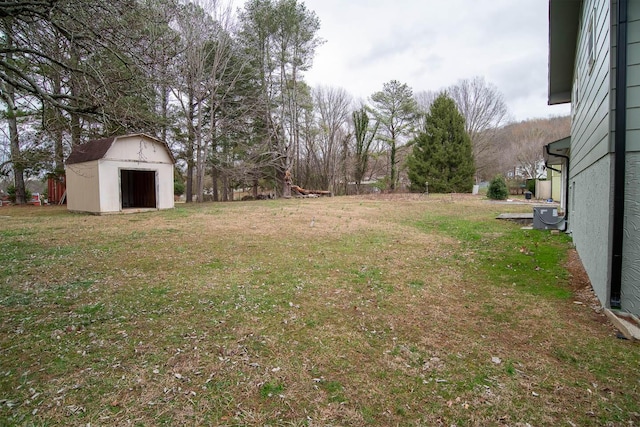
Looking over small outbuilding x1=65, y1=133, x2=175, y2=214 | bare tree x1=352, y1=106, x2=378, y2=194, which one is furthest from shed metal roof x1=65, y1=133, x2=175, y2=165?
bare tree x1=352, y1=106, x2=378, y2=194

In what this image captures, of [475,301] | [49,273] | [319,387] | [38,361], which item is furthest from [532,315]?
[49,273]

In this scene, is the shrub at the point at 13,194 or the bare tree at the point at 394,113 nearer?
the shrub at the point at 13,194

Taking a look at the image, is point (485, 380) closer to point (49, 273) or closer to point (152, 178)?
point (49, 273)

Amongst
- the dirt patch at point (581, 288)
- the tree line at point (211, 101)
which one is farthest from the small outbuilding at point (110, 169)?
the dirt patch at point (581, 288)

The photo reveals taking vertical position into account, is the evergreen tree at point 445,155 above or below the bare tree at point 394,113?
below

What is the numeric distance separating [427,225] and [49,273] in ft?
27.6

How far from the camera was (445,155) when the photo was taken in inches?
961

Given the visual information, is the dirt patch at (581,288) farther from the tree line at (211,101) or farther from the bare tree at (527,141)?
the bare tree at (527,141)

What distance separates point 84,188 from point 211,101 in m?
8.65

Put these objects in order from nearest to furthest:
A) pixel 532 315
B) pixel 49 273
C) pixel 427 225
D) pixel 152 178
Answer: pixel 532 315 < pixel 49 273 < pixel 427 225 < pixel 152 178

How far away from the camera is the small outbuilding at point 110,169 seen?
1153 cm

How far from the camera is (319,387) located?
2.17 metres

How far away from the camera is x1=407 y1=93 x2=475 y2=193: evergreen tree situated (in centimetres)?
2450

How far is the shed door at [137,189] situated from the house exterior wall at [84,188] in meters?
2.73
